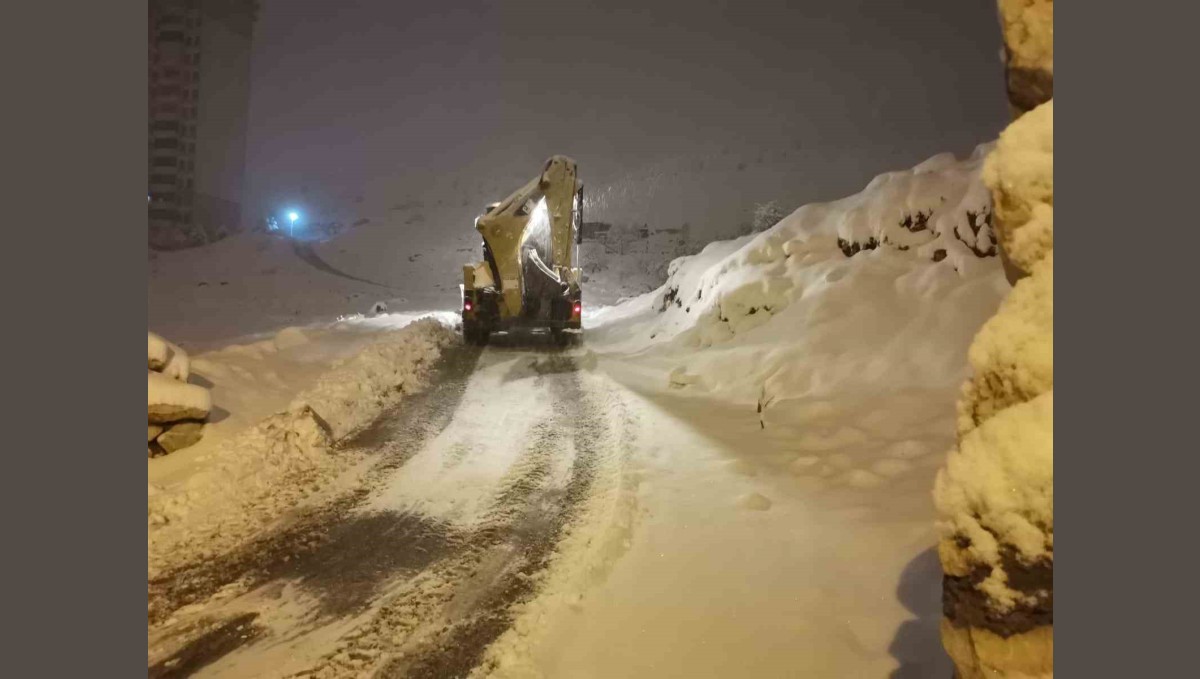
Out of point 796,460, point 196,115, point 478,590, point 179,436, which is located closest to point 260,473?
point 179,436

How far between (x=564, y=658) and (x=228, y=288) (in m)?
28.0

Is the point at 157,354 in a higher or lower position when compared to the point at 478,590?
higher

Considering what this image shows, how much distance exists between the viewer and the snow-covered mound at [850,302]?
30.7ft

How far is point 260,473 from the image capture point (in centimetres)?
649

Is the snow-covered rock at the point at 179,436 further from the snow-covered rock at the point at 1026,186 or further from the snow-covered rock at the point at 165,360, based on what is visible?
the snow-covered rock at the point at 1026,186

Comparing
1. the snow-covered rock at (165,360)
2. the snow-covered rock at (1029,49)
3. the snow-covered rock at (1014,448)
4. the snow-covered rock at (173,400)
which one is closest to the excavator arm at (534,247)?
the snow-covered rock at (165,360)

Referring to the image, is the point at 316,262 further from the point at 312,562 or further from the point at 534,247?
the point at 312,562

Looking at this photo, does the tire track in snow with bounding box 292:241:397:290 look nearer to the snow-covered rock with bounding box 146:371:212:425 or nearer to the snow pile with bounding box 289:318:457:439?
the snow pile with bounding box 289:318:457:439

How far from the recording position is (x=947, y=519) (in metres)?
2.58

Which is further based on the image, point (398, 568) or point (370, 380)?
point (370, 380)

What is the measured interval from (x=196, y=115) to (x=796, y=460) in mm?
51427

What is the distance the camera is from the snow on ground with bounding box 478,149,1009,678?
3.93 meters

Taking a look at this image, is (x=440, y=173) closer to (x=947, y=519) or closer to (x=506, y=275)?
(x=506, y=275)

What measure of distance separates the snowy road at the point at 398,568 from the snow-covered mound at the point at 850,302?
11.1ft
